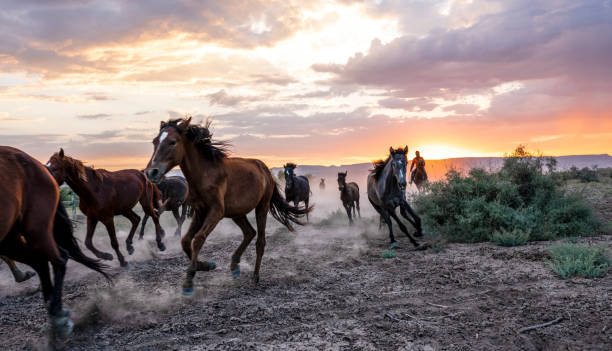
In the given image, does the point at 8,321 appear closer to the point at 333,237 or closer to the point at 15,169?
the point at 15,169

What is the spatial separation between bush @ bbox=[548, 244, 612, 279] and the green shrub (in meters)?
1.74

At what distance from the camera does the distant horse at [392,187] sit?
9.55 m

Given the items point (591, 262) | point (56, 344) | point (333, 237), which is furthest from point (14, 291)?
point (591, 262)

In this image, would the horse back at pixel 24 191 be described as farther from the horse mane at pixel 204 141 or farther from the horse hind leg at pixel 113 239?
the horse hind leg at pixel 113 239

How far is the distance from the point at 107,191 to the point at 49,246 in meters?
4.67

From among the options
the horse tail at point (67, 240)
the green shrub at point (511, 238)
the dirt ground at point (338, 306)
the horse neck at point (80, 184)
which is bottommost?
the dirt ground at point (338, 306)

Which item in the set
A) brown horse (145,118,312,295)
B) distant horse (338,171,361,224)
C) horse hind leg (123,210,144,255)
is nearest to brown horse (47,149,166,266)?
horse hind leg (123,210,144,255)

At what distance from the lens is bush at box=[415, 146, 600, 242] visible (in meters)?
9.97

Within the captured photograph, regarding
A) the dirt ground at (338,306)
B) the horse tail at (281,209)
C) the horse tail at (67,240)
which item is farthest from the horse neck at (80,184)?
the horse tail at (281,209)

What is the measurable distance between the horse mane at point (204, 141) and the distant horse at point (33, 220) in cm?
172

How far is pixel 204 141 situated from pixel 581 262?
6141mm

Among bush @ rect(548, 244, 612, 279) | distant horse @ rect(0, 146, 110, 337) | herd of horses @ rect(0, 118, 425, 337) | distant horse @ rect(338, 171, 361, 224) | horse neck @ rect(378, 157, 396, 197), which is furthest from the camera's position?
distant horse @ rect(338, 171, 361, 224)

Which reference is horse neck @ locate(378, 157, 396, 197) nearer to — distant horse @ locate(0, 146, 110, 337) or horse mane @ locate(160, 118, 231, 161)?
horse mane @ locate(160, 118, 231, 161)

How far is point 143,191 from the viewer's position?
34.3 feet
